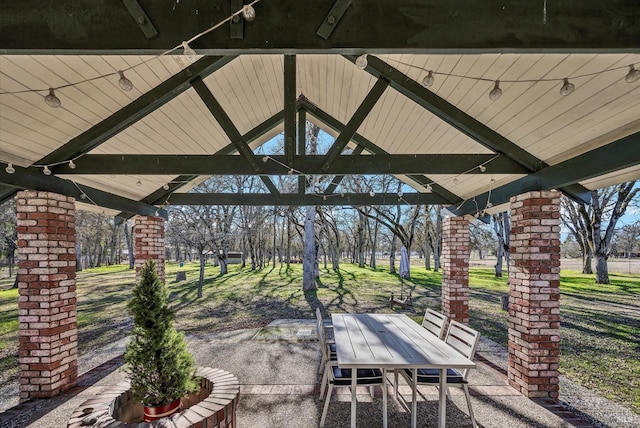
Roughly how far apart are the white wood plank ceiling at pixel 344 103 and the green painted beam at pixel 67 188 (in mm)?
138

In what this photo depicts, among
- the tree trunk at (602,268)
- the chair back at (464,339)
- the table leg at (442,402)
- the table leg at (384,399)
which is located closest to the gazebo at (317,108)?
the chair back at (464,339)

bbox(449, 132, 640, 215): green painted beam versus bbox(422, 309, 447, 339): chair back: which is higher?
bbox(449, 132, 640, 215): green painted beam

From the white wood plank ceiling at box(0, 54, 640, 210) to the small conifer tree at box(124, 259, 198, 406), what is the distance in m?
1.83

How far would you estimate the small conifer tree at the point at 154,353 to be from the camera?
242cm

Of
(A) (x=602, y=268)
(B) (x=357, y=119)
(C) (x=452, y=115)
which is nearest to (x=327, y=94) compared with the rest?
(B) (x=357, y=119)

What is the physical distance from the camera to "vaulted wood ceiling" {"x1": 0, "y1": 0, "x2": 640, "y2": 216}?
1.61m

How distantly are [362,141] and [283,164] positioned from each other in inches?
94.0

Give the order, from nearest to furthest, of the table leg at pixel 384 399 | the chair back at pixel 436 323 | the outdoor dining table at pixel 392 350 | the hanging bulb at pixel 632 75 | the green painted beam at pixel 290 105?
the hanging bulb at pixel 632 75
the outdoor dining table at pixel 392 350
the table leg at pixel 384 399
the green painted beam at pixel 290 105
the chair back at pixel 436 323

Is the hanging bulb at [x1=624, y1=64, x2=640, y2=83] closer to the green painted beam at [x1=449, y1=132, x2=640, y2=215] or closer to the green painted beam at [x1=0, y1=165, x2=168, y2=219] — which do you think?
the green painted beam at [x1=449, y1=132, x2=640, y2=215]

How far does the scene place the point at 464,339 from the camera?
3797 mm
